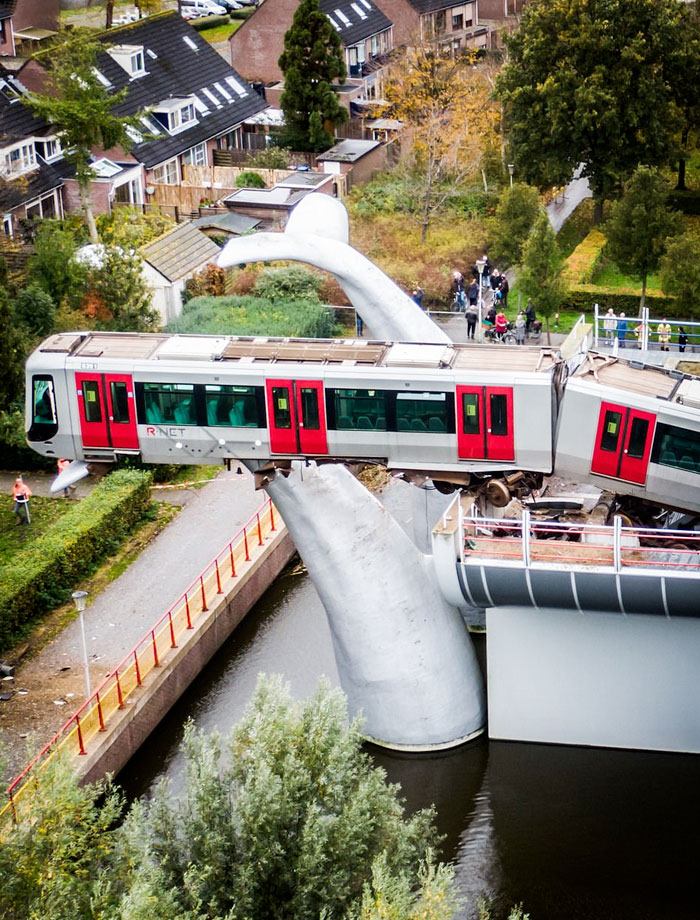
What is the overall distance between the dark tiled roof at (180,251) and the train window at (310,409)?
21999mm

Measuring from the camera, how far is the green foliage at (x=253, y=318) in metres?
45.8

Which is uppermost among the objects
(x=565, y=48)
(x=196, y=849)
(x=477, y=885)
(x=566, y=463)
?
(x=565, y=48)

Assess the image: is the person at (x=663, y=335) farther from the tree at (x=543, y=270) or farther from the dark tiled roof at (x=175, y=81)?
the dark tiled roof at (x=175, y=81)

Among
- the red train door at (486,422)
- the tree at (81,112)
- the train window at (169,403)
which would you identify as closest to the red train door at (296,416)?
the train window at (169,403)

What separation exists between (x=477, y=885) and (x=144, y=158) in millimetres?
41230

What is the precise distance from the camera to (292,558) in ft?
126

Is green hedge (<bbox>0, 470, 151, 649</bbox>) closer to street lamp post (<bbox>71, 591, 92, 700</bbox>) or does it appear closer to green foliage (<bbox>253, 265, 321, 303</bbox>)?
street lamp post (<bbox>71, 591, 92, 700</bbox>)

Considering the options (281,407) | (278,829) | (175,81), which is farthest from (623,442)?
(175,81)

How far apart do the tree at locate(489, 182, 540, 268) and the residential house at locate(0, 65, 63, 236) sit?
1734 centimetres

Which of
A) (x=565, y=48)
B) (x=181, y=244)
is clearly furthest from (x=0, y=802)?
(x=565, y=48)

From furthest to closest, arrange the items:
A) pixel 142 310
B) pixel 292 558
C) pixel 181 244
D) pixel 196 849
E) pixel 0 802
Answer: pixel 181 244 → pixel 142 310 → pixel 292 558 → pixel 0 802 → pixel 196 849

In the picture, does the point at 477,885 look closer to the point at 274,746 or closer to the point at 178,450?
the point at 274,746

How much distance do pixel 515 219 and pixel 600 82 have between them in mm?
6391

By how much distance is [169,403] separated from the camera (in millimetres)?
28406
